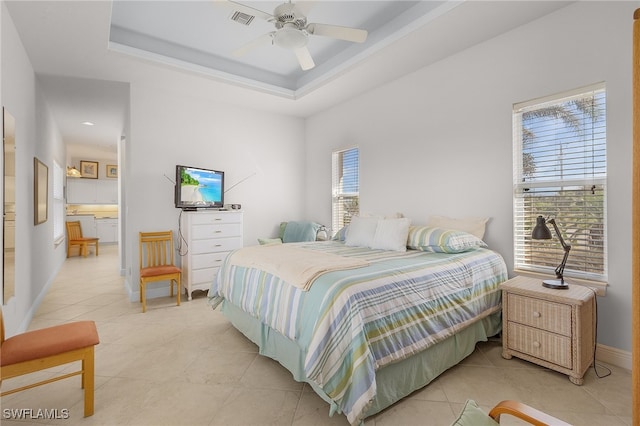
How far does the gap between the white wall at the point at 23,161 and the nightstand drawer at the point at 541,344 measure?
3.90 metres

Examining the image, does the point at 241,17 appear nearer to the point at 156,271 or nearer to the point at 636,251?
the point at 156,271

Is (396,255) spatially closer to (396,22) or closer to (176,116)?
(396,22)

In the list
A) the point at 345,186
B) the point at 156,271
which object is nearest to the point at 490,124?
the point at 345,186

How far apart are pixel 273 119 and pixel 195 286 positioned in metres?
3.00

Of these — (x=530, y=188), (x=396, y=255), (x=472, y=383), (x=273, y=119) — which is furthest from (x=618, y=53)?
(x=273, y=119)

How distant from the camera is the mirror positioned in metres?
2.29

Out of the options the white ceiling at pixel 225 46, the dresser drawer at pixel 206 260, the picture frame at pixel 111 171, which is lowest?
the dresser drawer at pixel 206 260

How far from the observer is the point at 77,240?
7.22 metres

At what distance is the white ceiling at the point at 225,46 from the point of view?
259 centimetres

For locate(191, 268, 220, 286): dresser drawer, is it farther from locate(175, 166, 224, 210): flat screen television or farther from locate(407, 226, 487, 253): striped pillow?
locate(407, 226, 487, 253): striped pillow

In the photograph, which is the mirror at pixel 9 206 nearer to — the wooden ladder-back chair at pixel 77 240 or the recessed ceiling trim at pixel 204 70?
the recessed ceiling trim at pixel 204 70

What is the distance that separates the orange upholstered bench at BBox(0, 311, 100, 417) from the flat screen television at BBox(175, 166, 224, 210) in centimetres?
249

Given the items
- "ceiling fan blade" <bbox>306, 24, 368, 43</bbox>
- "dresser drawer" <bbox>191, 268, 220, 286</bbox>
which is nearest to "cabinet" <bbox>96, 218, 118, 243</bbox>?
"dresser drawer" <bbox>191, 268, 220, 286</bbox>

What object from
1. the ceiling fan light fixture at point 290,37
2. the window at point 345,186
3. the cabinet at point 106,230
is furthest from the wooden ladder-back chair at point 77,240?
the ceiling fan light fixture at point 290,37
